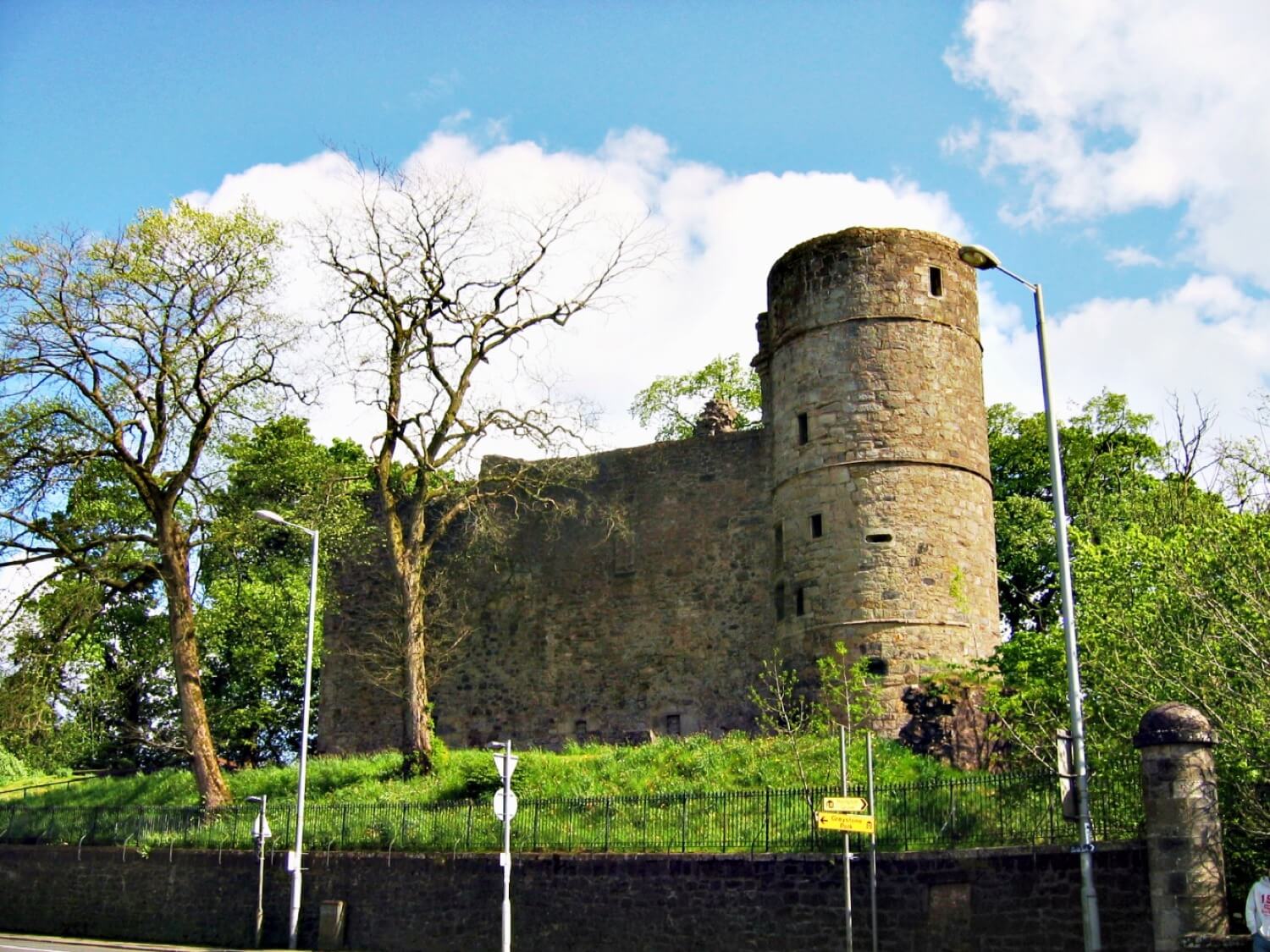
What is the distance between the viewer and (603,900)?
19469mm

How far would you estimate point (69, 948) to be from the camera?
21.4 m

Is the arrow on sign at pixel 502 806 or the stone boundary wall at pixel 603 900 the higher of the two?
the arrow on sign at pixel 502 806

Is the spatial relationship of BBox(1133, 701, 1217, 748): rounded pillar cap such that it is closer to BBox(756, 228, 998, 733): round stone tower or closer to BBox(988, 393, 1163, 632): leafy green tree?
BBox(756, 228, 998, 733): round stone tower

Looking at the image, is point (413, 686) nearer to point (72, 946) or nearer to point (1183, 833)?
point (72, 946)

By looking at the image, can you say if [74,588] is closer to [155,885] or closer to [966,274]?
[155,885]

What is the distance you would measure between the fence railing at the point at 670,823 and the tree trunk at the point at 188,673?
37.7 inches

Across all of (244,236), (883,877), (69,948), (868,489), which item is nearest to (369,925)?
(69,948)

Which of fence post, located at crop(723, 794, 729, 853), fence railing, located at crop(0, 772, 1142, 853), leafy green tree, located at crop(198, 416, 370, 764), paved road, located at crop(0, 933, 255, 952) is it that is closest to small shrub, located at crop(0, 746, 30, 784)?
leafy green tree, located at crop(198, 416, 370, 764)

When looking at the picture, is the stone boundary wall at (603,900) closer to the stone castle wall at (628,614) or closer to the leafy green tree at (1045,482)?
the stone castle wall at (628,614)

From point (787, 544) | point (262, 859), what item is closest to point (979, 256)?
point (787, 544)

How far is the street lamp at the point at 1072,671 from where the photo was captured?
546 inches

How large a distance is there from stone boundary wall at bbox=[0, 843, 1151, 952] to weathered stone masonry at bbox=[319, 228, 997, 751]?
6.90 metres

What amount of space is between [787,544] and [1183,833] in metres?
12.9

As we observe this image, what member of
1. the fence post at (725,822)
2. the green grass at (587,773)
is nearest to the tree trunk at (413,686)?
the green grass at (587,773)
